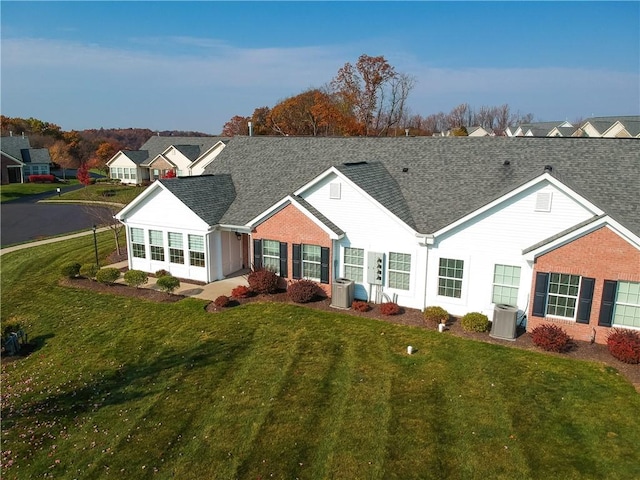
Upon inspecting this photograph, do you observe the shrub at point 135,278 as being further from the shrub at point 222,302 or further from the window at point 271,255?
the window at point 271,255

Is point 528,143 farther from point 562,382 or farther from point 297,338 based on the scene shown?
point 297,338

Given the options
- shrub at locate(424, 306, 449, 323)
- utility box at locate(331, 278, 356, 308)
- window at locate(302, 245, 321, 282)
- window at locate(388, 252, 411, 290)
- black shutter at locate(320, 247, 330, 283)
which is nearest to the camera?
shrub at locate(424, 306, 449, 323)

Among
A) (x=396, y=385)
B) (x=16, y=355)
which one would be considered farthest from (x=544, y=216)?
(x=16, y=355)

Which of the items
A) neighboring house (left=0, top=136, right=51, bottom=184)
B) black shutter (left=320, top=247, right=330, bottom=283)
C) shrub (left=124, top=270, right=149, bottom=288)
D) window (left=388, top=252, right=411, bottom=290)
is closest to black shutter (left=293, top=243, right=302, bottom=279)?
black shutter (left=320, top=247, right=330, bottom=283)

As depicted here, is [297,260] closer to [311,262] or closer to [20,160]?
[311,262]

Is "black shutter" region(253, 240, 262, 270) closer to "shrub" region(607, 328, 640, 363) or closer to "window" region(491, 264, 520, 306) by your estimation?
"window" region(491, 264, 520, 306)

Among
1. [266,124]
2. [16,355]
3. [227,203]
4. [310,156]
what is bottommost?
[16,355]
